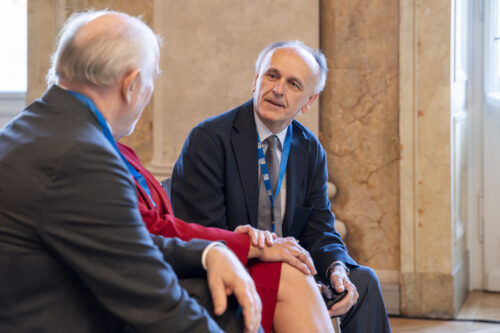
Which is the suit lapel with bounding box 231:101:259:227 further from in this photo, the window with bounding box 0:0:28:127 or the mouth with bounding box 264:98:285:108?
the window with bounding box 0:0:28:127

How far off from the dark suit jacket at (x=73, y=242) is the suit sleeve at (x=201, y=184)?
104 cm

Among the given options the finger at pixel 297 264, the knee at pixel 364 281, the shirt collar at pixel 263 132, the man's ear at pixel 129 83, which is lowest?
the knee at pixel 364 281

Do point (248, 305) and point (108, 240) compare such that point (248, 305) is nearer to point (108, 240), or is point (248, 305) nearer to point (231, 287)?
point (231, 287)

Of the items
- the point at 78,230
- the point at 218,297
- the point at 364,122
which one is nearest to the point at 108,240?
the point at 78,230

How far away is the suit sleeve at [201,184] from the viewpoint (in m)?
2.45

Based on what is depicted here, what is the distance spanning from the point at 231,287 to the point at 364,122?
229 cm

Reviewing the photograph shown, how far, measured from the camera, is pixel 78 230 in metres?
1.31

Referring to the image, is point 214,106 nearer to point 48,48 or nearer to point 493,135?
point 48,48

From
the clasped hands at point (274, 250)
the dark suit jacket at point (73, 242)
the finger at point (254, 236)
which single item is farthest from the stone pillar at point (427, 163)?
the dark suit jacket at point (73, 242)

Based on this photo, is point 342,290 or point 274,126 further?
point 274,126

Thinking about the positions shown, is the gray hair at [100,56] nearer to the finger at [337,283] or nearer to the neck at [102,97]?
the neck at [102,97]

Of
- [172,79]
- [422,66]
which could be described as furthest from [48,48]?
[422,66]

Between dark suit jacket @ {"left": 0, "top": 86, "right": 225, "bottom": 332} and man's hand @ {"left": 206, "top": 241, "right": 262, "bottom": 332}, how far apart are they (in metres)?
0.16

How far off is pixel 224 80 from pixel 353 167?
863 mm
